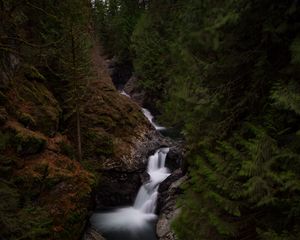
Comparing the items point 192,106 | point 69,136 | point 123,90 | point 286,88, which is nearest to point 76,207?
point 69,136

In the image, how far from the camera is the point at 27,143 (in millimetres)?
15039

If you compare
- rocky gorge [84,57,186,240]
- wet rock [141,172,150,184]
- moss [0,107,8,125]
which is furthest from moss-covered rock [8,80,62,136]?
wet rock [141,172,150,184]

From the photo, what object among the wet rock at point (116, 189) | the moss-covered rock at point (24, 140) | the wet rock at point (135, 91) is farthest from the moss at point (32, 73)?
the wet rock at point (135, 91)

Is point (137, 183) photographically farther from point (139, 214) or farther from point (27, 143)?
point (27, 143)

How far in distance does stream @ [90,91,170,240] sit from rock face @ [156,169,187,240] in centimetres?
52

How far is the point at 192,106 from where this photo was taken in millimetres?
7117

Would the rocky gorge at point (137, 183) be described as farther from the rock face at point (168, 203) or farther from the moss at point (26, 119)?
the moss at point (26, 119)

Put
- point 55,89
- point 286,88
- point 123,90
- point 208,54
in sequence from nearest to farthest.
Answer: point 286,88 < point 208,54 < point 55,89 < point 123,90

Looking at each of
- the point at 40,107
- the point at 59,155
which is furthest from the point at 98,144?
the point at 40,107

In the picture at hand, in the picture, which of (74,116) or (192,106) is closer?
(192,106)

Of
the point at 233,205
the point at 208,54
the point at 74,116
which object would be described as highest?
the point at 208,54

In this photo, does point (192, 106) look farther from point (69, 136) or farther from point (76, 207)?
point (69, 136)

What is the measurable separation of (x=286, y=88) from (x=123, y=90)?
44.4 m

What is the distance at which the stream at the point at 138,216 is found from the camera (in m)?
16.9
